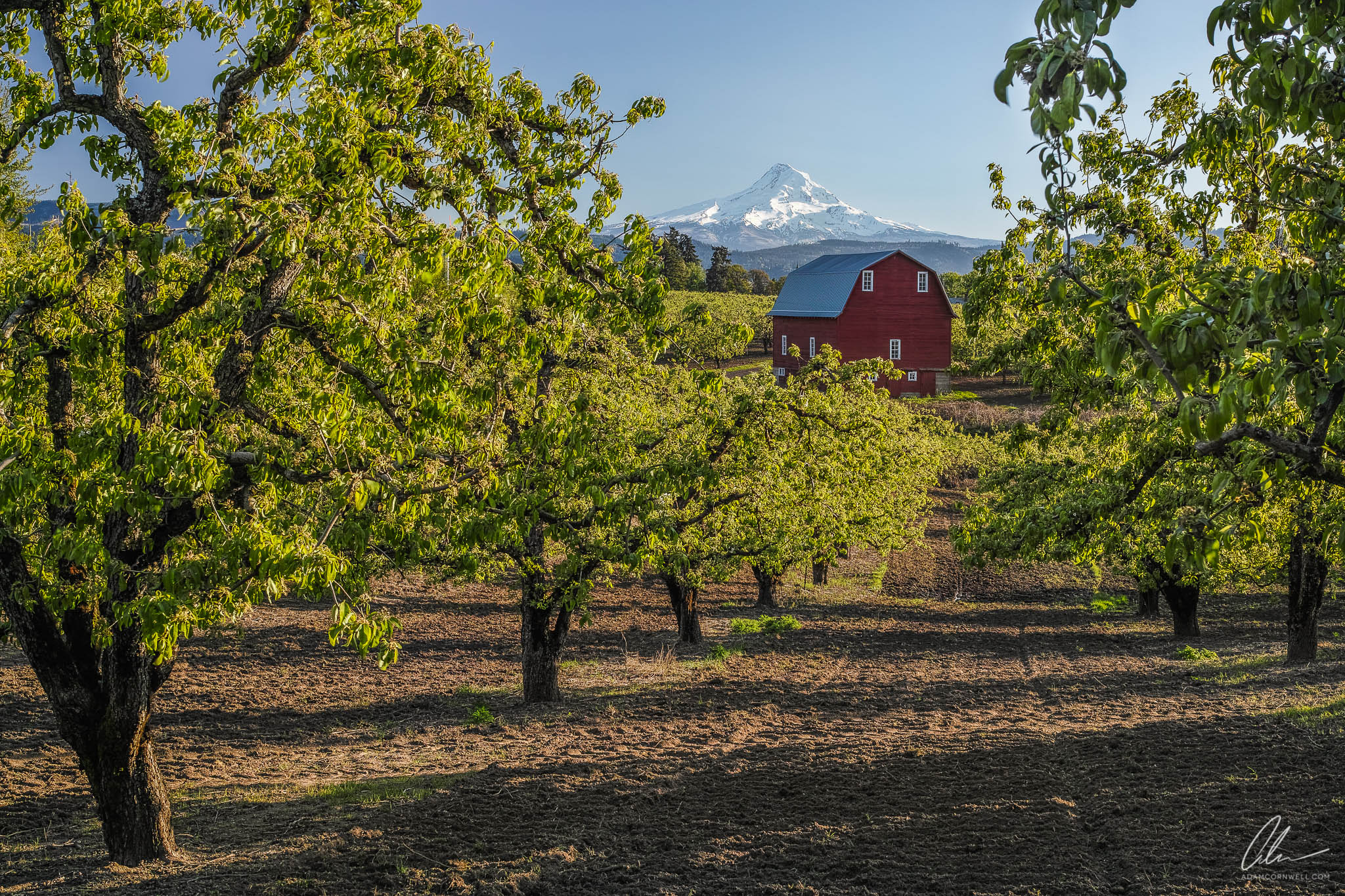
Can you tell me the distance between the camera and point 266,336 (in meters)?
7.05

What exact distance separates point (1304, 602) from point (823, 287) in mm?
43714

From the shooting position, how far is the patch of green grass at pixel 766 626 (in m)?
19.2

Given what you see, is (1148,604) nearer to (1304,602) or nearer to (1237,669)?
(1304,602)

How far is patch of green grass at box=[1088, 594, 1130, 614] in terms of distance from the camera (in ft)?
75.3

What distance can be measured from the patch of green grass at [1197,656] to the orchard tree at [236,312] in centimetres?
1440

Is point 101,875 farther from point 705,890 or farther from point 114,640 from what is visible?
point 705,890

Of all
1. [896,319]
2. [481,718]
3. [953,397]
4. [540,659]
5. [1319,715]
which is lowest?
[481,718]

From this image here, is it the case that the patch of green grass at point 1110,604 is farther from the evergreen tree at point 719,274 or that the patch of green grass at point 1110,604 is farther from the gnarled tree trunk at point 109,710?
the evergreen tree at point 719,274

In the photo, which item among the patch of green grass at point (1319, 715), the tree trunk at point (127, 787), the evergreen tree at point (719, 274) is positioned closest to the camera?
the tree trunk at point (127, 787)

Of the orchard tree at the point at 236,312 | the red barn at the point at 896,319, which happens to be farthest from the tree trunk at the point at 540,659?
the red barn at the point at 896,319

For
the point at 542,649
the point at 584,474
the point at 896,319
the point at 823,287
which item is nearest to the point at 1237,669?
the point at 542,649

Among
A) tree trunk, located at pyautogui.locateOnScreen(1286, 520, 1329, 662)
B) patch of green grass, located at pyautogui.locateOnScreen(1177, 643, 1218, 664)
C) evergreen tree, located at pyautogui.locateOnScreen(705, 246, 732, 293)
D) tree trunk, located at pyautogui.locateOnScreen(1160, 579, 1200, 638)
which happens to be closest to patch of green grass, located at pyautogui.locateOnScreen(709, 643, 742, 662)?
patch of green grass, located at pyautogui.locateOnScreen(1177, 643, 1218, 664)

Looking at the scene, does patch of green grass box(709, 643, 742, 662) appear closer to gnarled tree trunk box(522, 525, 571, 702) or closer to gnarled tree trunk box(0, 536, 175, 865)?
gnarled tree trunk box(522, 525, 571, 702)

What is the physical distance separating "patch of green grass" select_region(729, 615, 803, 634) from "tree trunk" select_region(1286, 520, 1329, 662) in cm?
945
